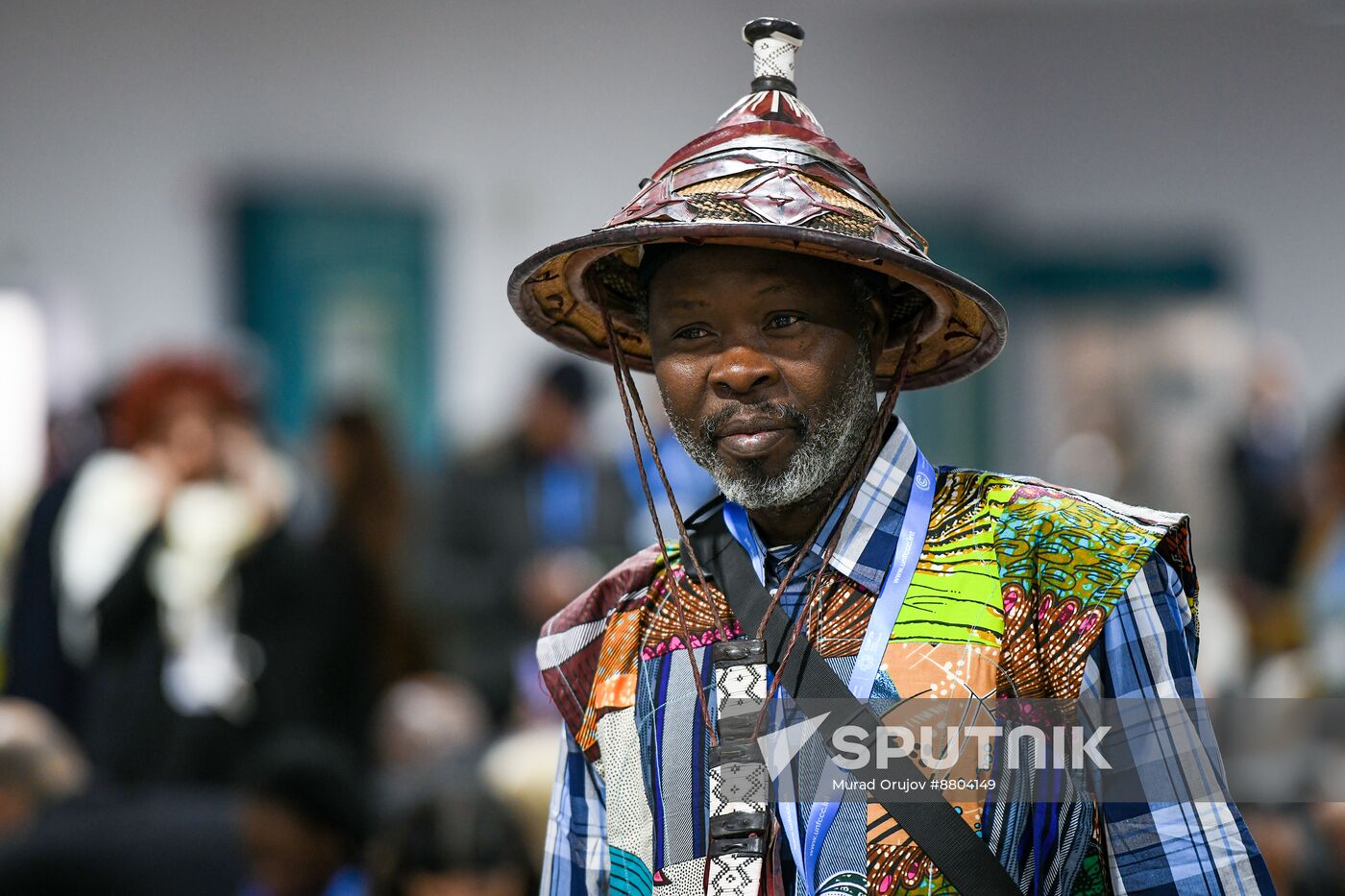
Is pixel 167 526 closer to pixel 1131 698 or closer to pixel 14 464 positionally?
pixel 14 464

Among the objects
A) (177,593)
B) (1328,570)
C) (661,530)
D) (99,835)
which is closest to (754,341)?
(661,530)

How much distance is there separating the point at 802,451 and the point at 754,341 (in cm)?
14

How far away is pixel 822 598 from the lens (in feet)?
6.63

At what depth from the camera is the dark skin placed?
1.96 m

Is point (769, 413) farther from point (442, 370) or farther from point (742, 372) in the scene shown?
point (442, 370)

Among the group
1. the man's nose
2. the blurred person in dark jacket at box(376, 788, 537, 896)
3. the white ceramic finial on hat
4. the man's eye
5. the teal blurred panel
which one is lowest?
the blurred person in dark jacket at box(376, 788, 537, 896)

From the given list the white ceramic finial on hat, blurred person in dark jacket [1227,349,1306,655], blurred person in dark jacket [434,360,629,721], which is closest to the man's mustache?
the white ceramic finial on hat

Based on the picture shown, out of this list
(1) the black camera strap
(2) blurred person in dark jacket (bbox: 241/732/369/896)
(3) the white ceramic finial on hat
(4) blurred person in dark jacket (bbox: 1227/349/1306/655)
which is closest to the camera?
(1) the black camera strap

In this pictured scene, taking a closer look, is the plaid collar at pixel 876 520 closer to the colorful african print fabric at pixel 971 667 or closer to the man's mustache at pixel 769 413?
the colorful african print fabric at pixel 971 667

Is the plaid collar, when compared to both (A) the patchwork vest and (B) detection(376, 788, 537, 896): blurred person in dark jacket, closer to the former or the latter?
(A) the patchwork vest

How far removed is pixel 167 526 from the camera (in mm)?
5051

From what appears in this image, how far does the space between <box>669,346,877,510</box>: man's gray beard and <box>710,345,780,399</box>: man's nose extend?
3 centimetres

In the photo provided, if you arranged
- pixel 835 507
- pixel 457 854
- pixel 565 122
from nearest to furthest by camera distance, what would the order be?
pixel 835 507, pixel 457 854, pixel 565 122

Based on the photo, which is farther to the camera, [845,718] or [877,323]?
[877,323]
